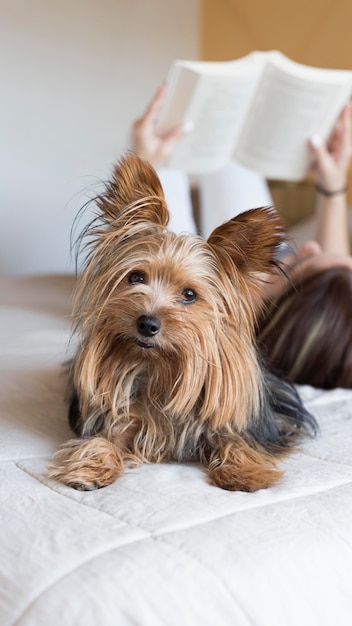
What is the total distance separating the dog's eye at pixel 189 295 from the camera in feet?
4.37

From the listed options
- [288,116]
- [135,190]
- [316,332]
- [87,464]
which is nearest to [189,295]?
[135,190]

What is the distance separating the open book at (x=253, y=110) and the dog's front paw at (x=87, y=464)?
56.5 inches

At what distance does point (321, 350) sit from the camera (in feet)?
6.50

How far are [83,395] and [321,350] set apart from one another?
80cm

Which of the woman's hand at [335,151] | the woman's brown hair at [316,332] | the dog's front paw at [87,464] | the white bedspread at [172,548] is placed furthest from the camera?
the woman's hand at [335,151]

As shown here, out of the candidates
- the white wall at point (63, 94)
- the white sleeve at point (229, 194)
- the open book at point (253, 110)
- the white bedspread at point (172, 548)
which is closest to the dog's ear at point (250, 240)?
→ the white bedspread at point (172, 548)

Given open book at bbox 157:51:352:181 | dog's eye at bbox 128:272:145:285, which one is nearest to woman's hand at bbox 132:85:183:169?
open book at bbox 157:51:352:181

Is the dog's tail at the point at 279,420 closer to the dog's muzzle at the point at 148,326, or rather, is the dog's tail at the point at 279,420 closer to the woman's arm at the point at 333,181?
the dog's muzzle at the point at 148,326

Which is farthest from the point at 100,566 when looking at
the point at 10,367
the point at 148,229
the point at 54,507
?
the point at 10,367

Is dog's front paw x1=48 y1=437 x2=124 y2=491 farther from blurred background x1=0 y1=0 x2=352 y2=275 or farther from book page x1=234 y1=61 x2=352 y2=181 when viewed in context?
blurred background x1=0 y1=0 x2=352 y2=275

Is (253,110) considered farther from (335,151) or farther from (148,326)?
(148,326)

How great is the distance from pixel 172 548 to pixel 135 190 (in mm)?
629

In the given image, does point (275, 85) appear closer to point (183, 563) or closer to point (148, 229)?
point (148, 229)

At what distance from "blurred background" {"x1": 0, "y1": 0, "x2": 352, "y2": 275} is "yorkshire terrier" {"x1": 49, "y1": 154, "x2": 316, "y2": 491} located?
10.5ft
